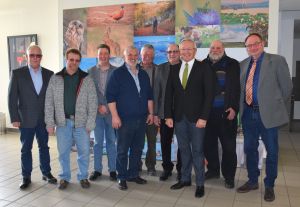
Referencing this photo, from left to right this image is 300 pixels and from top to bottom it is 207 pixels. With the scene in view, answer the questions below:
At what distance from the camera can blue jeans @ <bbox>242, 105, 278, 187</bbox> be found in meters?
3.18

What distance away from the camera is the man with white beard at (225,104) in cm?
332

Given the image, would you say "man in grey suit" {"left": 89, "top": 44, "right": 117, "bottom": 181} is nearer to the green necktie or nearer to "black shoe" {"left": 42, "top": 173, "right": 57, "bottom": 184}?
"black shoe" {"left": 42, "top": 173, "right": 57, "bottom": 184}

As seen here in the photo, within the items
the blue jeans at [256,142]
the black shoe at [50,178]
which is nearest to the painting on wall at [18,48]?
the black shoe at [50,178]

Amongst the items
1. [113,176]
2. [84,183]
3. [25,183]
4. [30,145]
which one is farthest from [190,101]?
[25,183]

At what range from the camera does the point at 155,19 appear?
487 cm

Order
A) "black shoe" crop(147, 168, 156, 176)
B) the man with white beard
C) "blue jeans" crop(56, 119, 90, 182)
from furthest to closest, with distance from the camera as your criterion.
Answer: "black shoe" crop(147, 168, 156, 176)
"blue jeans" crop(56, 119, 90, 182)
the man with white beard

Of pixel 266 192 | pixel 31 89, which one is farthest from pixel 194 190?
pixel 31 89

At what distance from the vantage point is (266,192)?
3.26 m

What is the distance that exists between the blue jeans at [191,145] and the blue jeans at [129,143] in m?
0.42

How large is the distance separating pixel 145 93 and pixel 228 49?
169cm

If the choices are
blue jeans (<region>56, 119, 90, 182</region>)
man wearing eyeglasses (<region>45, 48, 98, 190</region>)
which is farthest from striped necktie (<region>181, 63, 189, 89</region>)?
blue jeans (<region>56, 119, 90, 182</region>)

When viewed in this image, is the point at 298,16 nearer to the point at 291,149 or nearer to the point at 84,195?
the point at 291,149

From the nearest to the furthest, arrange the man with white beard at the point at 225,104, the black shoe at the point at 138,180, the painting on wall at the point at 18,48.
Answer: the man with white beard at the point at 225,104 → the black shoe at the point at 138,180 → the painting on wall at the point at 18,48

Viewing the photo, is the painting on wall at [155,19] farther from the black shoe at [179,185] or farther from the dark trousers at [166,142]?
the black shoe at [179,185]
